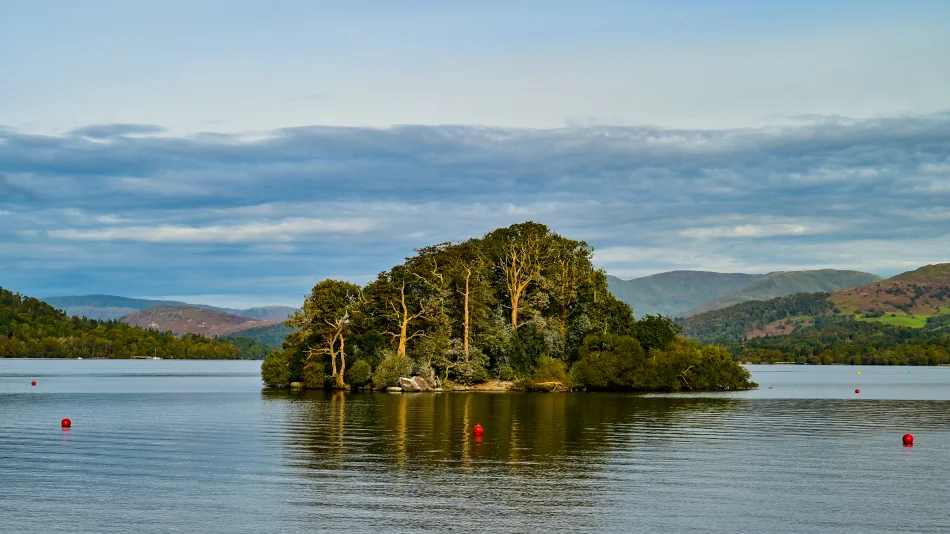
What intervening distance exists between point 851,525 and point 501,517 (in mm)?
11299

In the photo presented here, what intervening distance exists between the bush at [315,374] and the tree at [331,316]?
1379 mm

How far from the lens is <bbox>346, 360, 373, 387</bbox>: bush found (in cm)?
10731

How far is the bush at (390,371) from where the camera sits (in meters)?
106

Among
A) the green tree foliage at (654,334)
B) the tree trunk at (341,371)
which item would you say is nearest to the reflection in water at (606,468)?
the tree trunk at (341,371)

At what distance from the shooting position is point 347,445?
4903cm

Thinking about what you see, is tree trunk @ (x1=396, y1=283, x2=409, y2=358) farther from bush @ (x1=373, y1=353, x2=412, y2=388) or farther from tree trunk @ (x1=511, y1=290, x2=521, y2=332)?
tree trunk @ (x1=511, y1=290, x2=521, y2=332)

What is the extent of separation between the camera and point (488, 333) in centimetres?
11112

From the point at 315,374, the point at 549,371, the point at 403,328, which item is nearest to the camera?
the point at 403,328

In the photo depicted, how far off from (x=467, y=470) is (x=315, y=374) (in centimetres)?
7282

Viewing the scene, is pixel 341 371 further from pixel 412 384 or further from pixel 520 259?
pixel 520 259

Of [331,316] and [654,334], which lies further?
[654,334]

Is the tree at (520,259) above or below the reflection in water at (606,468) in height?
above

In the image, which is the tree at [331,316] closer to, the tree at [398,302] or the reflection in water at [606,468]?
the tree at [398,302]

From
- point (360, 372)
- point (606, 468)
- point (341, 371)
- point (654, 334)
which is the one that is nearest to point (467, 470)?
point (606, 468)
